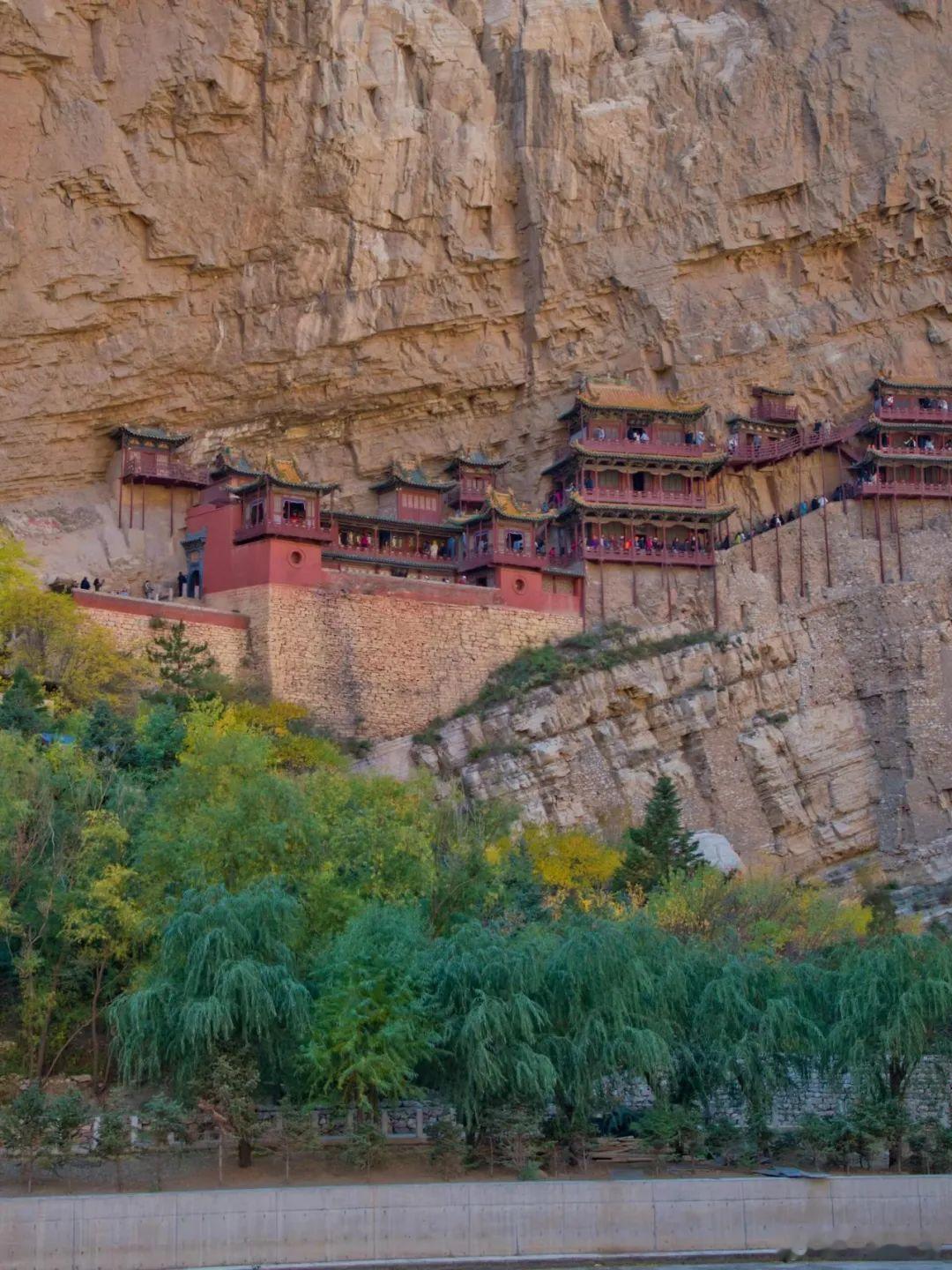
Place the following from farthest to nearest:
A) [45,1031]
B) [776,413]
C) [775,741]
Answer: [776,413]
[775,741]
[45,1031]

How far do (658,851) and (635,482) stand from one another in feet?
48.2

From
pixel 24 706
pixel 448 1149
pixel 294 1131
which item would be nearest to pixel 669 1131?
pixel 448 1149

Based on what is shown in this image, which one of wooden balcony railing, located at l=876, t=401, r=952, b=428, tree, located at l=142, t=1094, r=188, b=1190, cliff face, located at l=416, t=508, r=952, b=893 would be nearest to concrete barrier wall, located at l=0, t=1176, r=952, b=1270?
tree, located at l=142, t=1094, r=188, b=1190

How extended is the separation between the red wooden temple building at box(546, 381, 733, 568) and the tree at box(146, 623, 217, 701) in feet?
34.4

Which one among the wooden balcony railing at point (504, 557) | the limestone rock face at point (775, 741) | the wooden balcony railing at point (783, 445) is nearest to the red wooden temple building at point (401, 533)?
the wooden balcony railing at point (504, 557)

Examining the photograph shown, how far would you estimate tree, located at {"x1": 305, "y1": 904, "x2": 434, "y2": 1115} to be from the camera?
21.1m

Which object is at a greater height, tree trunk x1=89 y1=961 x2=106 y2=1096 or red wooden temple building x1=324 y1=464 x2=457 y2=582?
red wooden temple building x1=324 y1=464 x2=457 y2=582

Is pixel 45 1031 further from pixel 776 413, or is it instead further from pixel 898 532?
pixel 776 413

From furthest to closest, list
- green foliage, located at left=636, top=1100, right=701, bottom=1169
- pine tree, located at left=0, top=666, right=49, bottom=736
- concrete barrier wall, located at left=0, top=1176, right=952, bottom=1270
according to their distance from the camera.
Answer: pine tree, located at left=0, top=666, right=49, bottom=736 < green foliage, located at left=636, top=1100, right=701, bottom=1169 < concrete barrier wall, located at left=0, top=1176, right=952, bottom=1270

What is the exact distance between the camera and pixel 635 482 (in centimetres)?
4700

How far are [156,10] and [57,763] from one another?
21.9 metres

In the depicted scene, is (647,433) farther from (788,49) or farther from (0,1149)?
(0,1149)

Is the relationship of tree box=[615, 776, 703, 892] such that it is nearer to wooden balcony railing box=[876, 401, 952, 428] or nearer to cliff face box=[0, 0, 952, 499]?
cliff face box=[0, 0, 952, 499]

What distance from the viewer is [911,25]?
49.3 metres
